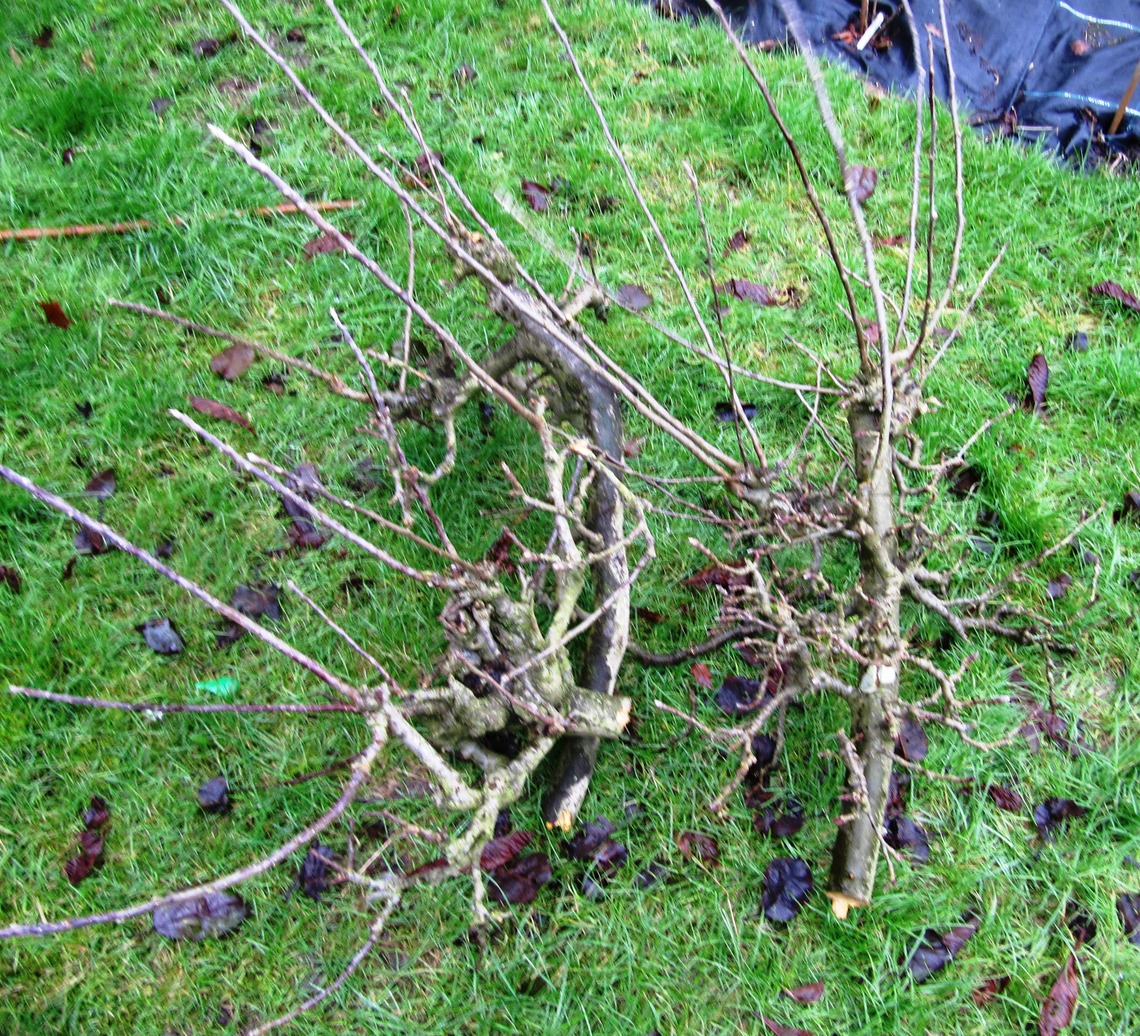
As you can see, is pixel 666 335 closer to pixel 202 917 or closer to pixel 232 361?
pixel 232 361

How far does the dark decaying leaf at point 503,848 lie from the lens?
238 cm

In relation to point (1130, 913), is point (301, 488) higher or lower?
lower

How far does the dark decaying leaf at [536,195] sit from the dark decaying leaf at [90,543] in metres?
2.20

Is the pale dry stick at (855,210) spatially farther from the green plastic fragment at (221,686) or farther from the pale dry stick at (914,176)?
the green plastic fragment at (221,686)

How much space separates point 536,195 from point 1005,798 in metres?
2.97

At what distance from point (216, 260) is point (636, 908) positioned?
3.05m

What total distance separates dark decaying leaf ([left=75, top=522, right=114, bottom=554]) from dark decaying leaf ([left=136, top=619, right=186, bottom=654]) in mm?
352

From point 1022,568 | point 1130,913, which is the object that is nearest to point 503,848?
point 1130,913

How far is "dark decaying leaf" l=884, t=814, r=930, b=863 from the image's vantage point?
A: 236 centimetres

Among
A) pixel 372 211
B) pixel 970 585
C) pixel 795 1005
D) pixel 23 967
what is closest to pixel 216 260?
pixel 372 211

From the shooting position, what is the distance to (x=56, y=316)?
3537mm

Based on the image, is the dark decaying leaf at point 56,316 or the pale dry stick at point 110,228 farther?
the pale dry stick at point 110,228

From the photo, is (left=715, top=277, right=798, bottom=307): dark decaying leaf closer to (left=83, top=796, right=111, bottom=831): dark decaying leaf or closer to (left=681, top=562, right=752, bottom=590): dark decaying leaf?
Result: (left=681, top=562, right=752, bottom=590): dark decaying leaf

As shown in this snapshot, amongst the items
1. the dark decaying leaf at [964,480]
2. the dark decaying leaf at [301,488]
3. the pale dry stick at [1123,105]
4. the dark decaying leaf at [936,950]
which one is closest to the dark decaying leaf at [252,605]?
the dark decaying leaf at [301,488]
